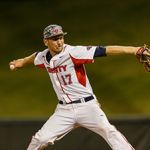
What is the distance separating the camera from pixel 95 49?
6090 millimetres

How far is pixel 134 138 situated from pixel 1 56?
192 inches

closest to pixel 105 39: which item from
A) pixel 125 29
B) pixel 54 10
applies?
pixel 125 29

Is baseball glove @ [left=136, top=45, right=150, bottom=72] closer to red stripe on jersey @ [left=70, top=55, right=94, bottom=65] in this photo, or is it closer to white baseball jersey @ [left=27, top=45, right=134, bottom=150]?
red stripe on jersey @ [left=70, top=55, right=94, bottom=65]

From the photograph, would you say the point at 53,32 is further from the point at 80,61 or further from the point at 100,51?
the point at 100,51

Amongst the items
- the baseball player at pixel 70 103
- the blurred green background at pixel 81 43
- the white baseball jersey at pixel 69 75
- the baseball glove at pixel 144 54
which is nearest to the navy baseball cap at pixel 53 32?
the baseball player at pixel 70 103

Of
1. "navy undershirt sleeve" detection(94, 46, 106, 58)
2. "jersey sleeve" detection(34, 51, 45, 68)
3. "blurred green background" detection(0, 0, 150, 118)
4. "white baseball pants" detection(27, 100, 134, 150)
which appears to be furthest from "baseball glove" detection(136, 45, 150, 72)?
"blurred green background" detection(0, 0, 150, 118)

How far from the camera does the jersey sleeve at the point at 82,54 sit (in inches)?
240

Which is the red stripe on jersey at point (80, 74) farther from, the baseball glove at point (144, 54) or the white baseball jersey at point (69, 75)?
the baseball glove at point (144, 54)

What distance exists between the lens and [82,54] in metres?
6.13

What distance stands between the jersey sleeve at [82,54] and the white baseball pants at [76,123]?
1.51 ft

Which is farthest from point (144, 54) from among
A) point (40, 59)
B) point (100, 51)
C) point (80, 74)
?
point (40, 59)

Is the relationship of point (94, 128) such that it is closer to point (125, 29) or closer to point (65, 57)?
point (65, 57)

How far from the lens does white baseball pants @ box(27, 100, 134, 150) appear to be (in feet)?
20.5

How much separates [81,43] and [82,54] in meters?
5.33
